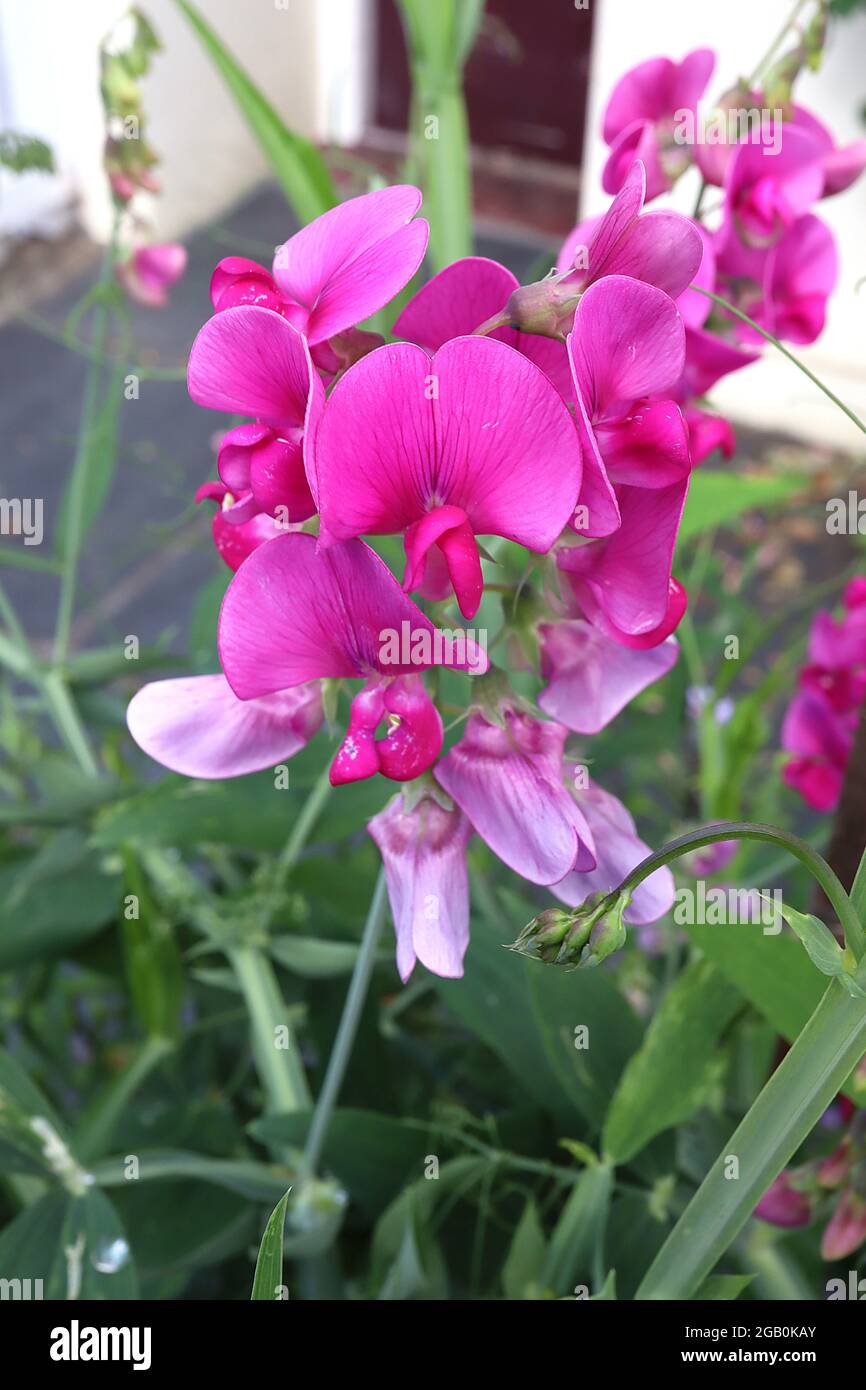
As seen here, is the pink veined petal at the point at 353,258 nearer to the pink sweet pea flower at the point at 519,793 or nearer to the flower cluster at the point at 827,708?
the pink sweet pea flower at the point at 519,793

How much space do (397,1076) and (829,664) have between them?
30 centimetres

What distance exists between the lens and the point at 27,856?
77 centimetres

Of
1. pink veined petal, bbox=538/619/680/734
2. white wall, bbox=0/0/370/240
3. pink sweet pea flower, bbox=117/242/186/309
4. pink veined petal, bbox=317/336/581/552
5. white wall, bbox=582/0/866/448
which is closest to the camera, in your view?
pink veined petal, bbox=317/336/581/552

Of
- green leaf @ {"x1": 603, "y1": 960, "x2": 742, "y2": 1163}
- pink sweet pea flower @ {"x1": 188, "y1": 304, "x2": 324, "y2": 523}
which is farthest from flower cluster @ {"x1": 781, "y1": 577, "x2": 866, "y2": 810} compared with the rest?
pink sweet pea flower @ {"x1": 188, "y1": 304, "x2": 324, "y2": 523}

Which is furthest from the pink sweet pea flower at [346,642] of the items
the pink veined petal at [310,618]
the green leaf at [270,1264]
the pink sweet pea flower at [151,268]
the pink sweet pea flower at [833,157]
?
the pink sweet pea flower at [151,268]

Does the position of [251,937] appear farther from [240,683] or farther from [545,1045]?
[240,683]

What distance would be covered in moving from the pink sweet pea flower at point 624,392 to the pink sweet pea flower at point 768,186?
22cm

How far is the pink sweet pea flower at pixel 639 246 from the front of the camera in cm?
32

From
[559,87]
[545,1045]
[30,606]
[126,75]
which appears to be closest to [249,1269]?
[545,1045]

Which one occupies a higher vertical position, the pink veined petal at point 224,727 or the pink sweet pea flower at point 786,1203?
the pink veined petal at point 224,727

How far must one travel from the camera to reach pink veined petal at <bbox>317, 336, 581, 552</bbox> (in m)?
0.30

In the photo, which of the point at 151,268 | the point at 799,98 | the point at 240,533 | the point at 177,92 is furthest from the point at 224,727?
the point at 177,92

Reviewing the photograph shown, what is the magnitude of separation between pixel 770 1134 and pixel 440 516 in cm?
18

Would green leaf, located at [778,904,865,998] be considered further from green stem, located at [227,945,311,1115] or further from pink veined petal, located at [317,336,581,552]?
green stem, located at [227,945,311,1115]
